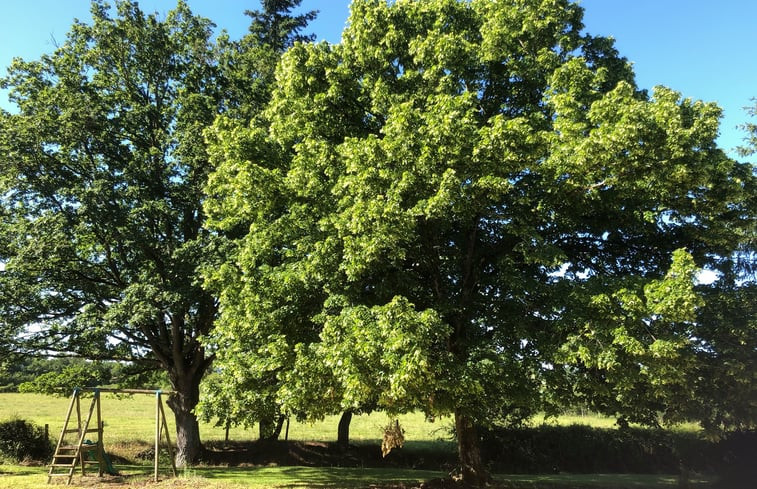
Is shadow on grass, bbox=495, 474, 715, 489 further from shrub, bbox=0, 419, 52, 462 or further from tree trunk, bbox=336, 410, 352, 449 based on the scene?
shrub, bbox=0, 419, 52, 462

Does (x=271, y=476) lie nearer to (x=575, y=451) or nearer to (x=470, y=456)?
(x=470, y=456)

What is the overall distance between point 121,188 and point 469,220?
12653 millimetres

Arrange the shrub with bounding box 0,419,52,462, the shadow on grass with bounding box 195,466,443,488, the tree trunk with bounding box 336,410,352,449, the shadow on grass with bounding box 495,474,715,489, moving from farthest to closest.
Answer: the tree trunk with bounding box 336,410,352,449
the shrub with bounding box 0,419,52,462
the shadow on grass with bounding box 495,474,715,489
the shadow on grass with bounding box 195,466,443,488

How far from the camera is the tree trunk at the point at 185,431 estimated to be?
17625 mm

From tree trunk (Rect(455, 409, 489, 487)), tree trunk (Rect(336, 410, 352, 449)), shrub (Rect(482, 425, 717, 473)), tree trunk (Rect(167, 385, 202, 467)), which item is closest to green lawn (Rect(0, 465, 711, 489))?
tree trunk (Rect(167, 385, 202, 467))

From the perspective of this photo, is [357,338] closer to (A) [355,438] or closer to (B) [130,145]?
(B) [130,145]

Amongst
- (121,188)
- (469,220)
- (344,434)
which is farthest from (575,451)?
(121,188)

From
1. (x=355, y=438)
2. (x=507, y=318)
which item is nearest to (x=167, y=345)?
(x=355, y=438)

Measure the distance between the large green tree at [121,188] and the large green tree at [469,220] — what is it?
4.90m

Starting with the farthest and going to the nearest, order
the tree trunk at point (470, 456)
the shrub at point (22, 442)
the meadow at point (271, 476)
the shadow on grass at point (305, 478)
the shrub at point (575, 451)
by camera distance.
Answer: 1. the shrub at point (575, 451)
2. the shrub at point (22, 442)
3. the shadow on grass at point (305, 478)
4. the meadow at point (271, 476)
5. the tree trunk at point (470, 456)

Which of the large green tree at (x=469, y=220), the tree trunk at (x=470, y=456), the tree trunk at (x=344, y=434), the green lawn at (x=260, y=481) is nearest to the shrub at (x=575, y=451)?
the green lawn at (x=260, y=481)

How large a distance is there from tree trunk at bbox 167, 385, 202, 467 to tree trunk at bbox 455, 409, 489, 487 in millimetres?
10436

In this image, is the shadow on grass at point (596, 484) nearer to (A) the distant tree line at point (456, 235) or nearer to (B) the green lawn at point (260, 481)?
(B) the green lawn at point (260, 481)

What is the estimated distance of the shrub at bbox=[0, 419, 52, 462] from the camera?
17888 mm
